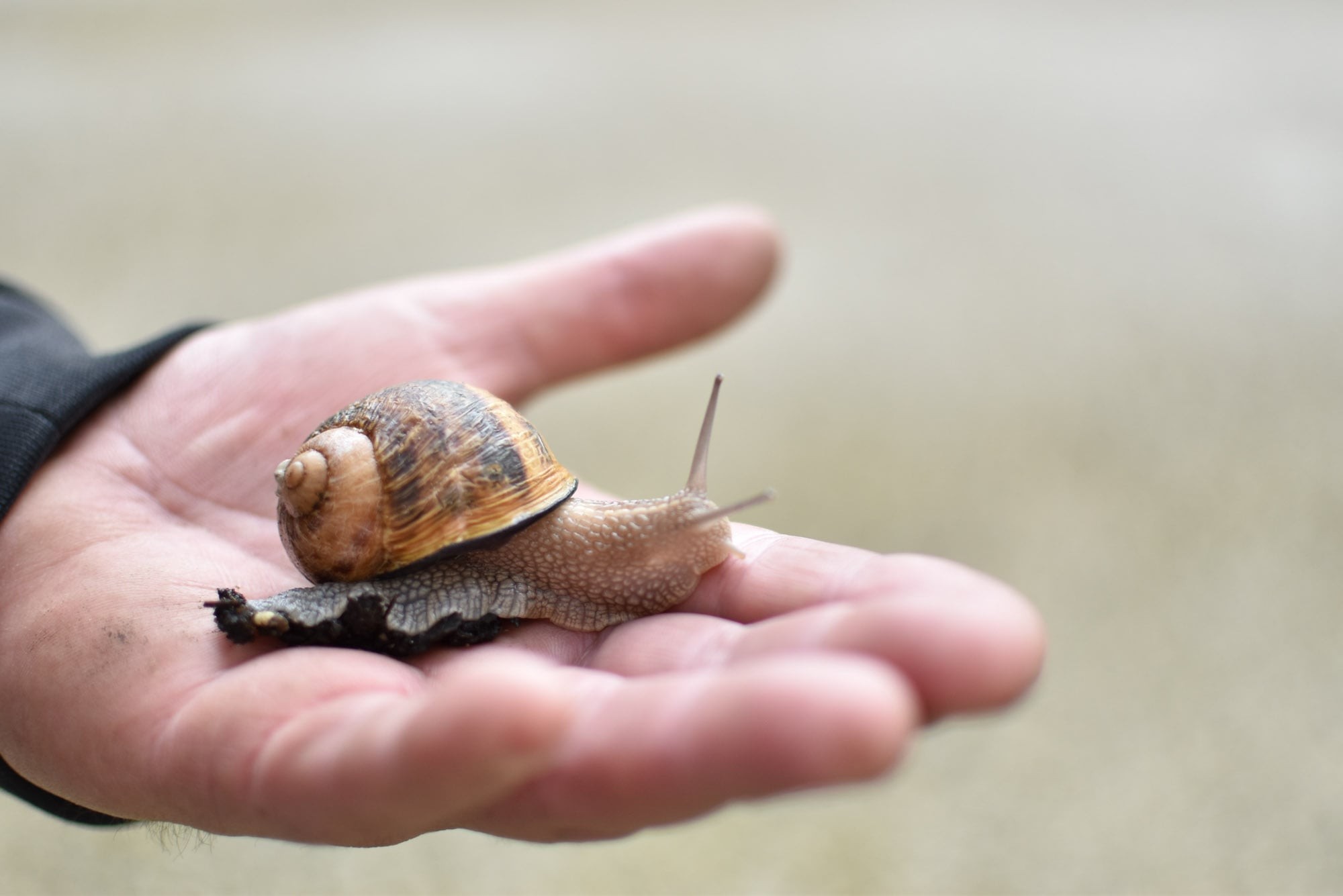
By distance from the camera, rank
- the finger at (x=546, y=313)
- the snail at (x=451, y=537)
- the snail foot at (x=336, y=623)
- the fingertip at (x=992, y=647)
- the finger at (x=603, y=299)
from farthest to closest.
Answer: the finger at (x=603, y=299)
the finger at (x=546, y=313)
the snail at (x=451, y=537)
the snail foot at (x=336, y=623)
the fingertip at (x=992, y=647)

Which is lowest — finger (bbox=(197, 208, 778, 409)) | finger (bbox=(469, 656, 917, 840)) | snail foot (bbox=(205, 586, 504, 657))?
snail foot (bbox=(205, 586, 504, 657))

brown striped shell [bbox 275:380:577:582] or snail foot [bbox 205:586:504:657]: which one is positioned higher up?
brown striped shell [bbox 275:380:577:582]

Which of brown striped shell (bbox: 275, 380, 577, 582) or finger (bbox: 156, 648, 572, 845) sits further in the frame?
brown striped shell (bbox: 275, 380, 577, 582)

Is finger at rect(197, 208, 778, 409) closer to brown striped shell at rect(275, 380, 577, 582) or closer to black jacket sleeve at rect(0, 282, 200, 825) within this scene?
black jacket sleeve at rect(0, 282, 200, 825)

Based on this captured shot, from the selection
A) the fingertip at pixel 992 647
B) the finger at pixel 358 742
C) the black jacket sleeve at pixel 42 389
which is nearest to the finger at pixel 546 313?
the black jacket sleeve at pixel 42 389

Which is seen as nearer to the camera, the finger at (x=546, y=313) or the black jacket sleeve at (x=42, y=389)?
the black jacket sleeve at (x=42, y=389)

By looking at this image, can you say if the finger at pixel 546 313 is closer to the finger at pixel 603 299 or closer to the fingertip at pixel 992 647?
the finger at pixel 603 299

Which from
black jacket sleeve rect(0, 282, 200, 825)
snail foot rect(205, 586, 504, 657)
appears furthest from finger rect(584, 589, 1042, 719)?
black jacket sleeve rect(0, 282, 200, 825)

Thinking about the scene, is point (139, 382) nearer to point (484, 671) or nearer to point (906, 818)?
point (484, 671)

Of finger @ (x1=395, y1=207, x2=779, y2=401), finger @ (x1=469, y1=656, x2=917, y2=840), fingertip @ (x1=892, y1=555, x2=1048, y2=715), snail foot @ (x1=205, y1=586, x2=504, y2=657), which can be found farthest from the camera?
finger @ (x1=395, y1=207, x2=779, y2=401)
